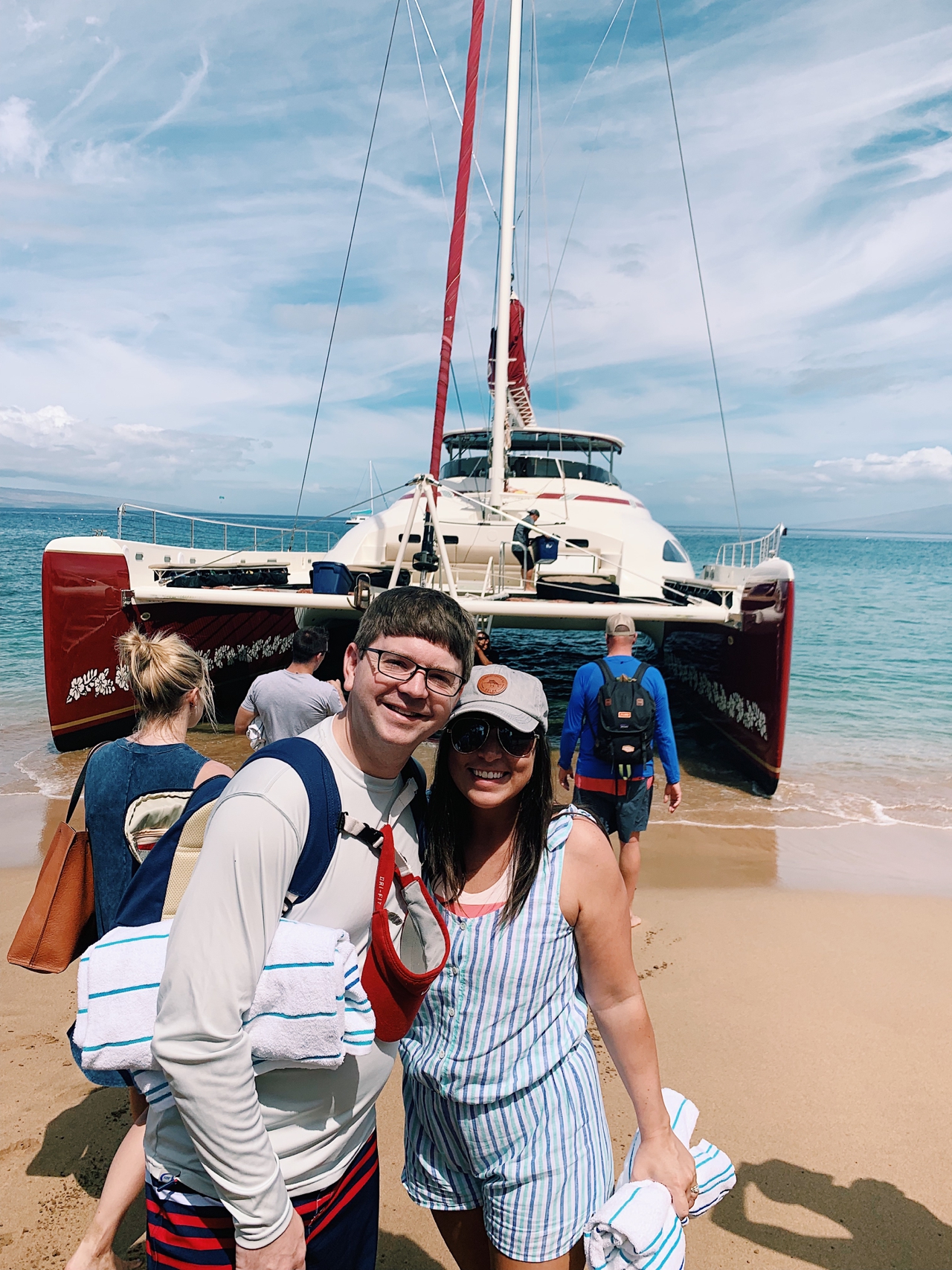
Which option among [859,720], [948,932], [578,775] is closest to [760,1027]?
[578,775]

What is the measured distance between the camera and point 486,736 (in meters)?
1.57

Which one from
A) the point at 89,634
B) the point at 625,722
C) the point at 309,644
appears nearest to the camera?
the point at 625,722

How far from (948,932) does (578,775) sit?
8.53ft

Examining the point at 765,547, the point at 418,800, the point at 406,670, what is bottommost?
the point at 418,800

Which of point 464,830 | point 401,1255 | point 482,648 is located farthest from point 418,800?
point 482,648

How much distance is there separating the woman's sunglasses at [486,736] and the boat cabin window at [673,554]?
10996 mm

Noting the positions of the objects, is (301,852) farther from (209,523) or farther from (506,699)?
(209,523)

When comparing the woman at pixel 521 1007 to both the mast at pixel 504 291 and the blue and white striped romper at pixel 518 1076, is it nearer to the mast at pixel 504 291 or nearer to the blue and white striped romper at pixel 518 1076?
the blue and white striped romper at pixel 518 1076

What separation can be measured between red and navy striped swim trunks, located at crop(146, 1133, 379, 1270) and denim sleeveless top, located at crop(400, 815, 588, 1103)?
0.23m

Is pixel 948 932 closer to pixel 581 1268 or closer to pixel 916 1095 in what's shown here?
pixel 916 1095

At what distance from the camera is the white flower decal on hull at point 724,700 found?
876cm

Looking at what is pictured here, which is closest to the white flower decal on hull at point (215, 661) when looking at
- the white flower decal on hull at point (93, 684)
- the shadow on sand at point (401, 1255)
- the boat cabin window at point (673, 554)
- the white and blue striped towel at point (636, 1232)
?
the white flower decal on hull at point (93, 684)

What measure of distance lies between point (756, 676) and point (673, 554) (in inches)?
162

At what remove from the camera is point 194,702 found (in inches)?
89.8
